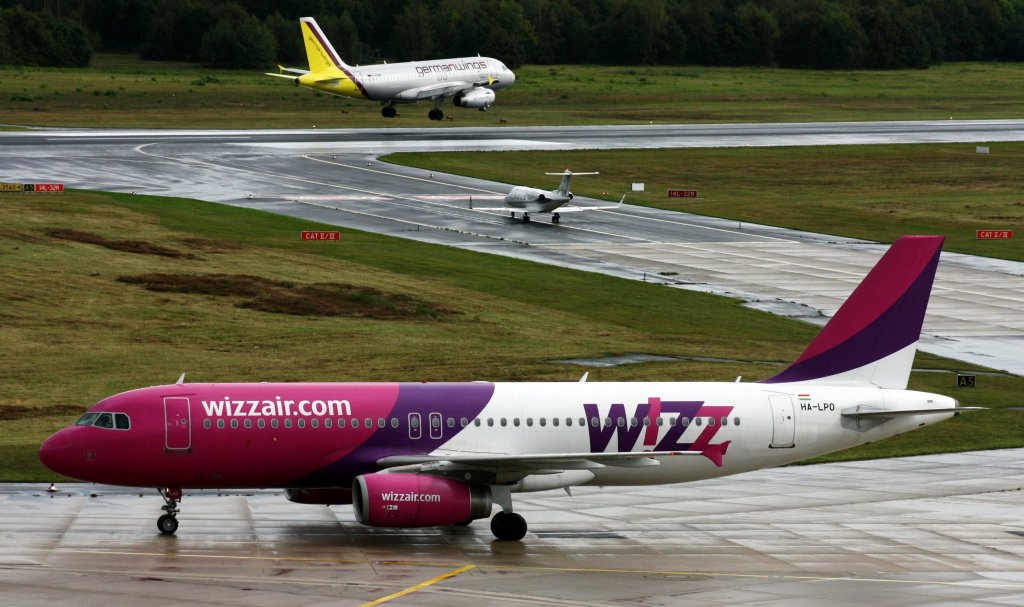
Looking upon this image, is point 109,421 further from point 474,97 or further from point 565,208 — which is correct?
point 474,97

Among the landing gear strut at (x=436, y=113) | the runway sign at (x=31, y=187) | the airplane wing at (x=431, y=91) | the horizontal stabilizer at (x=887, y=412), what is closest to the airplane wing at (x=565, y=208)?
the runway sign at (x=31, y=187)

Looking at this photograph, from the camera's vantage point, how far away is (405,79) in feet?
494

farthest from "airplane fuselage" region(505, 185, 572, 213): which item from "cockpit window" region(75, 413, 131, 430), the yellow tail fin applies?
"cockpit window" region(75, 413, 131, 430)

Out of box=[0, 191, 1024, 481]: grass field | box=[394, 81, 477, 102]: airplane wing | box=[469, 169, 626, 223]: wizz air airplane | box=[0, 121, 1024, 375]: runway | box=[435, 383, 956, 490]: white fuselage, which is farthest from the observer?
box=[394, 81, 477, 102]: airplane wing

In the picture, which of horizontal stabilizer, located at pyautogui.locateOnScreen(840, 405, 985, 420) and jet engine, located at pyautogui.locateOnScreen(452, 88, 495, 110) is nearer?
horizontal stabilizer, located at pyautogui.locateOnScreen(840, 405, 985, 420)

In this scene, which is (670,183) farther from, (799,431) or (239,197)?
(799,431)

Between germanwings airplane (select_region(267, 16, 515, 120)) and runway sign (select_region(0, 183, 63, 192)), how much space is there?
47.2m

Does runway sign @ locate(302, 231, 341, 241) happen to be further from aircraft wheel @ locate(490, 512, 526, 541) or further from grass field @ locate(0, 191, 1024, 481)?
aircraft wheel @ locate(490, 512, 526, 541)

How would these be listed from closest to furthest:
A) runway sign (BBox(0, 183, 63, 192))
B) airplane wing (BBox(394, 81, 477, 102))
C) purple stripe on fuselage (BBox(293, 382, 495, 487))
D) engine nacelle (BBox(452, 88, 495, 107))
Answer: purple stripe on fuselage (BBox(293, 382, 495, 487))
runway sign (BBox(0, 183, 63, 192))
airplane wing (BBox(394, 81, 477, 102))
engine nacelle (BBox(452, 88, 495, 107))

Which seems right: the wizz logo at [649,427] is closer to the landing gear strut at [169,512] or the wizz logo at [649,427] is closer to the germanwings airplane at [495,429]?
the germanwings airplane at [495,429]

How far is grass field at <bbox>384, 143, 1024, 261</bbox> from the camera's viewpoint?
347 feet

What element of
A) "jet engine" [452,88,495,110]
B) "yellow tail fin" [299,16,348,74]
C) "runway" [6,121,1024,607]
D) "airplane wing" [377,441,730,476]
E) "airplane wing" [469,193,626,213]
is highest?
"yellow tail fin" [299,16,348,74]

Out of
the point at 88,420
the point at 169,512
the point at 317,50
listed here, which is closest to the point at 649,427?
the point at 169,512

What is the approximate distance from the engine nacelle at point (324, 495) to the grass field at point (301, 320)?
1111 centimetres
